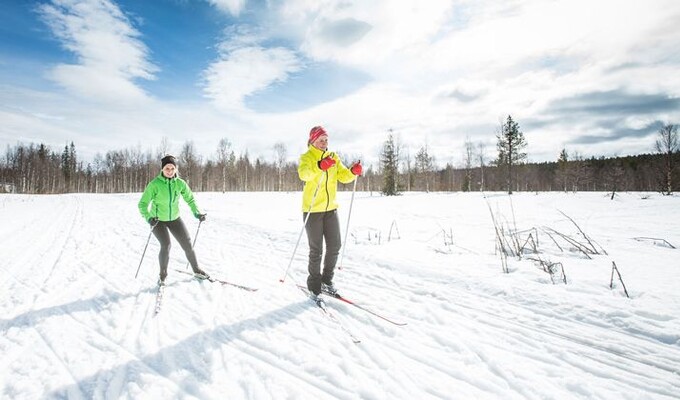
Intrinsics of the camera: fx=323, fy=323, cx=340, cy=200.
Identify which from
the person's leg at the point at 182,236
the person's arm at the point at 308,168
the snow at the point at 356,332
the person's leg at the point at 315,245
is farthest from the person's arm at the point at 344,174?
the person's leg at the point at 182,236

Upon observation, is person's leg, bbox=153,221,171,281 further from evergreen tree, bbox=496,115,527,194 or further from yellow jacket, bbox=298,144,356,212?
evergreen tree, bbox=496,115,527,194

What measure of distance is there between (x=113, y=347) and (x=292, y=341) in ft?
5.68

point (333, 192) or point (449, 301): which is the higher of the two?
point (333, 192)

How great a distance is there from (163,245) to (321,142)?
3.06 metres

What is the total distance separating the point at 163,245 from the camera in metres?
5.10

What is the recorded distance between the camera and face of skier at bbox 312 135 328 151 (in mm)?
4246

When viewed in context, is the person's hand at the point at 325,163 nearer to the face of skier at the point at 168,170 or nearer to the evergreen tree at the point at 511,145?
the face of skier at the point at 168,170

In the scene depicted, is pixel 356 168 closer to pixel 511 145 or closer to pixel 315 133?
pixel 315 133

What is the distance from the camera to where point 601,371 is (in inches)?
105

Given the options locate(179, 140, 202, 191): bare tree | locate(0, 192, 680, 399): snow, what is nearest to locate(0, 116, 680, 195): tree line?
locate(179, 140, 202, 191): bare tree

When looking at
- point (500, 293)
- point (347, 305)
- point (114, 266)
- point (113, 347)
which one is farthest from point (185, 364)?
point (114, 266)

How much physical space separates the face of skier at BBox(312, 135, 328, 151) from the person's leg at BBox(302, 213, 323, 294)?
2.94 feet

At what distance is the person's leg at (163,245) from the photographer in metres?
5.03

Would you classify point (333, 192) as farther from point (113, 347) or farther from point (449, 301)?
point (113, 347)
